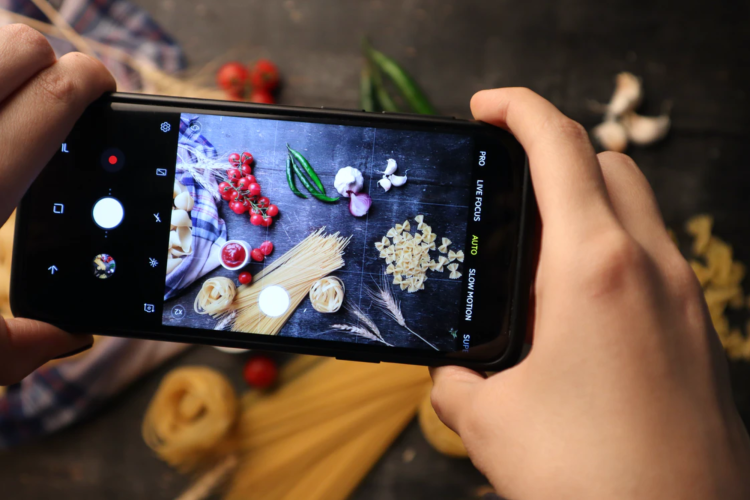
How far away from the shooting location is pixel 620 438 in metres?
0.35

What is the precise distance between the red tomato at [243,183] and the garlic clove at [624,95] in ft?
2.37

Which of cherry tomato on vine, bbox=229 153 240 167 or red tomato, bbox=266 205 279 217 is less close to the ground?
cherry tomato on vine, bbox=229 153 240 167

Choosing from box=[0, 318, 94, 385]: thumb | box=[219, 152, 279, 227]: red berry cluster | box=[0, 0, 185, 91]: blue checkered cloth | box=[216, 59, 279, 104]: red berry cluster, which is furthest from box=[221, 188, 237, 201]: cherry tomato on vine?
box=[0, 0, 185, 91]: blue checkered cloth

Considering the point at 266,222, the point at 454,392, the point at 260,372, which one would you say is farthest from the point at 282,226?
the point at 260,372

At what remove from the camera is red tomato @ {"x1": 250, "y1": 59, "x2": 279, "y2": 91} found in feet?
2.74

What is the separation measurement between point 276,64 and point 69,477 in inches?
34.8

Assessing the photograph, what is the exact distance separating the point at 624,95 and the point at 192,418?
0.99 m

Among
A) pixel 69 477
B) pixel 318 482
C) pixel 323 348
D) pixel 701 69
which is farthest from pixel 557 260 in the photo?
pixel 69 477

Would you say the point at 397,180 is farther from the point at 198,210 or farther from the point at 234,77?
the point at 234,77

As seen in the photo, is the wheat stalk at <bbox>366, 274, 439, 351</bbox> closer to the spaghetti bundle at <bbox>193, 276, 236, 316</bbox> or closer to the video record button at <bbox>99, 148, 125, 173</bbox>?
the spaghetti bundle at <bbox>193, 276, 236, 316</bbox>

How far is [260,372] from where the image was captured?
0.82m

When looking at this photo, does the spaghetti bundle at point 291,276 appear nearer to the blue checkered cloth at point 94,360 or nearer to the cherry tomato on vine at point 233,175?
the cherry tomato on vine at point 233,175

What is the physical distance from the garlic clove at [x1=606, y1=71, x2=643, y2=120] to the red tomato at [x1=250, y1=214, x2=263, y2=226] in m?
0.72

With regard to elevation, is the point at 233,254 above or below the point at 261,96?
below
